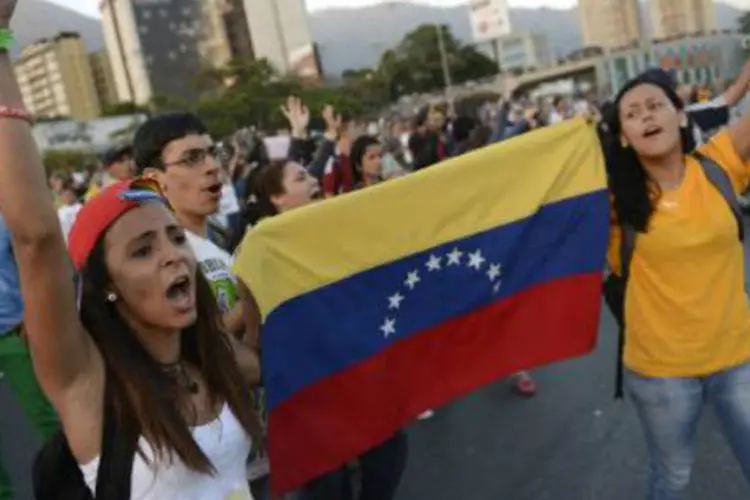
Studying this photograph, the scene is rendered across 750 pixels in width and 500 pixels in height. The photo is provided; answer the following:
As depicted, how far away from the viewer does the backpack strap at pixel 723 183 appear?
8.75 ft

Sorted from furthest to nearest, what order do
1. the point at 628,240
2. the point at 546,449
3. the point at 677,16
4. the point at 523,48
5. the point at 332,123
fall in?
1. the point at 523,48
2. the point at 677,16
3. the point at 332,123
4. the point at 546,449
5. the point at 628,240

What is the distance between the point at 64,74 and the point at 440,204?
457 ft

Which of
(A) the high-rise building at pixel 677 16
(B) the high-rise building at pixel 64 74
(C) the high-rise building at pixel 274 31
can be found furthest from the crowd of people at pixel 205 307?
(B) the high-rise building at pixel 64 74

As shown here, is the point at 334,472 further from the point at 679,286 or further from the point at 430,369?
the point at 679,286

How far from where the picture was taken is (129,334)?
1802mm

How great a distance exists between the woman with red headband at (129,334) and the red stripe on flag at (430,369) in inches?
34.5

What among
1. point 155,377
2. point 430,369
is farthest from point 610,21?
point 155,377

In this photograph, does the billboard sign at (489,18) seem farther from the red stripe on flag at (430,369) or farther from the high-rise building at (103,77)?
the high-rise building at (103,77)

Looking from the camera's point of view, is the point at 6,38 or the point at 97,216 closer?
the point at 6,38

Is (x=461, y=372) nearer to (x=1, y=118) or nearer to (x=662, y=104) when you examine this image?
(x=662, y=104)

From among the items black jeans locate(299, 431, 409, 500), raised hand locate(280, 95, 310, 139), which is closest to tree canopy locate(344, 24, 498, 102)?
raised hand locate(280, 95, 310, 139)

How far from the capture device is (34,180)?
Answer: 151 cm

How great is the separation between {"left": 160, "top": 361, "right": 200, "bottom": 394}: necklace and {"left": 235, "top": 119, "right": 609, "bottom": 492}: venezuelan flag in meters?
0.81

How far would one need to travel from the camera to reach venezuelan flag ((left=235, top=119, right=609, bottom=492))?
280cm
